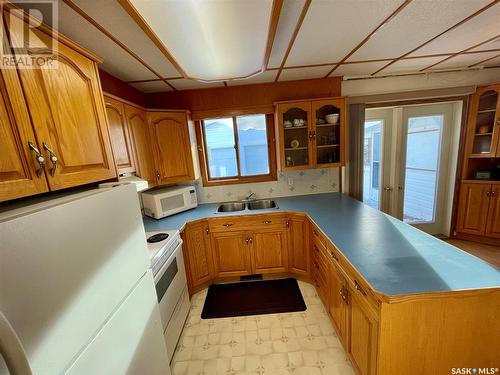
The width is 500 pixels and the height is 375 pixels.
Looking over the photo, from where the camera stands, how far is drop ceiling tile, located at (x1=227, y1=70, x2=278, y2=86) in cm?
223

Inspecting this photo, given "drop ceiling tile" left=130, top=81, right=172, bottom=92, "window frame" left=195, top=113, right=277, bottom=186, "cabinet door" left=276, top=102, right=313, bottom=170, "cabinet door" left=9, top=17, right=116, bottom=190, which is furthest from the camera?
"window frame" left=195, top=113, right=277, bottom=186

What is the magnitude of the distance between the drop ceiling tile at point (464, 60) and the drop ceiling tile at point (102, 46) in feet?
10.5

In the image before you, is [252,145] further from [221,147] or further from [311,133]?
[311,133]

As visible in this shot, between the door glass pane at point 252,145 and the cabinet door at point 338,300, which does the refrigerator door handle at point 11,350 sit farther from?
the door glass pane at point 252,145

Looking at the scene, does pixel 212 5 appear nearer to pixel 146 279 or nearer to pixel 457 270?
pixel 146 279

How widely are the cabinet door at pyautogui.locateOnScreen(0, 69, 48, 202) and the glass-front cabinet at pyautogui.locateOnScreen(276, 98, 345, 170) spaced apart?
2.15 meters

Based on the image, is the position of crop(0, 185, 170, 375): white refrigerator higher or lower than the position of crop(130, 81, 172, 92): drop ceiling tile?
lower

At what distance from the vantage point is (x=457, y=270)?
107 cm

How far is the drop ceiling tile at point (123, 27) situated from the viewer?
41.9 inches

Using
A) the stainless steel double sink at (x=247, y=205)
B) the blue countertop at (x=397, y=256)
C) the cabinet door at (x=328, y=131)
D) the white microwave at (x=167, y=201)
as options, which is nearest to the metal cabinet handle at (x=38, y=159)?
the blue countertop at (x=397, y=256)

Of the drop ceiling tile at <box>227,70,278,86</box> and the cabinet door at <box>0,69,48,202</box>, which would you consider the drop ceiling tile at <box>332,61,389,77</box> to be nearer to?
the drop ceiling tile at <box>227,70,278,86</box>

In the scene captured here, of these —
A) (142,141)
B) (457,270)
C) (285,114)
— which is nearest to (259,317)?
(457,270)

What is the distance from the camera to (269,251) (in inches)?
94.7

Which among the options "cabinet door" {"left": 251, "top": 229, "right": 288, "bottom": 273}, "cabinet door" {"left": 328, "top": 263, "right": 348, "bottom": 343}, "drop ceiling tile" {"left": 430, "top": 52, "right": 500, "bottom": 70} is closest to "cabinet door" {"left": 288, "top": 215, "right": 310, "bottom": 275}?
"cabinet door" {"left": 251, "top": 229, "right": 288, "bottom": 273}
